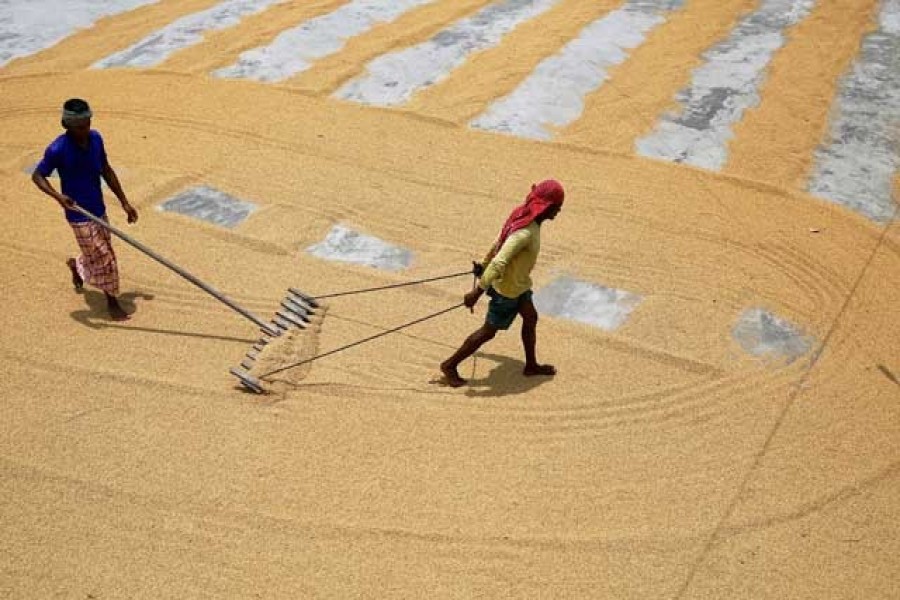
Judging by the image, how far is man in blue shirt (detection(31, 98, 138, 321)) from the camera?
565 centimetres

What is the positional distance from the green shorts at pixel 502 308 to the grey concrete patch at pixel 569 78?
3908 mm

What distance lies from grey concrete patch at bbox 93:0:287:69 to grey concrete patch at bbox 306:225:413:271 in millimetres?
4487

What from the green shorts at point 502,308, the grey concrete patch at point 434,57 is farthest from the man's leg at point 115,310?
the grey concrete patch at point 434,57

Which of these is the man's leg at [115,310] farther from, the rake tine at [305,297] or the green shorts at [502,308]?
the green shorts at [502,308]

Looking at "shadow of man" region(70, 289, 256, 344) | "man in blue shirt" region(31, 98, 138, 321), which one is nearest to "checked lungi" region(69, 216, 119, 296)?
"man in blue shirt" region(31, 98, 138, 321)

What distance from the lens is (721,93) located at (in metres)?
9.87

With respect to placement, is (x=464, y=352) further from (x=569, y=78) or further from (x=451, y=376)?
(x=569, y=78)

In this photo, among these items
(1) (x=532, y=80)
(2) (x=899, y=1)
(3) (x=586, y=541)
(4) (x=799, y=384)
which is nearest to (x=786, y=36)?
(2) (x=899, y=1)

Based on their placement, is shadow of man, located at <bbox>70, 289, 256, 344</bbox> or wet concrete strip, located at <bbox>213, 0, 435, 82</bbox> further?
wet concrete strip, located at <bbox>213, 0, 435, 82</bbox>

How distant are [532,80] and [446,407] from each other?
221 inches

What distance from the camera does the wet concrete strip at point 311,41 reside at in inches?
395

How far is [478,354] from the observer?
20.1 ft

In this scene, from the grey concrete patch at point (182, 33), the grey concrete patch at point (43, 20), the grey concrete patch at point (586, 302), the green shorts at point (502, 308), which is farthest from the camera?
the grey concrete patch at point (43, 20)

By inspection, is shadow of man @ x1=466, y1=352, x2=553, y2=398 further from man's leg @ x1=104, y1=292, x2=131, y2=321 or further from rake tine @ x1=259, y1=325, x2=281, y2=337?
man's leg @ x1=104, y1=292, x2=131, y2=321
